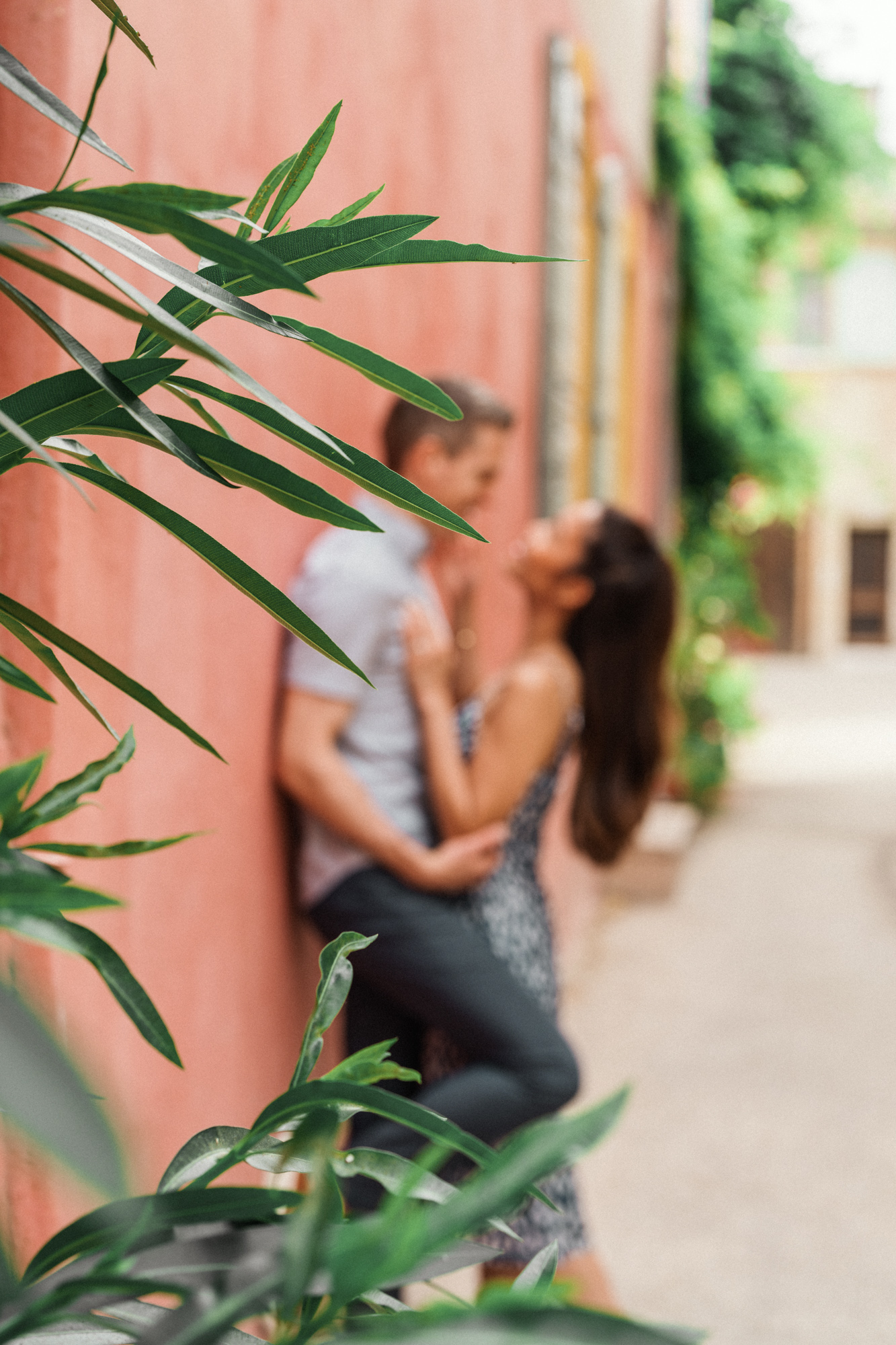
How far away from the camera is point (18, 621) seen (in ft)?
2.51

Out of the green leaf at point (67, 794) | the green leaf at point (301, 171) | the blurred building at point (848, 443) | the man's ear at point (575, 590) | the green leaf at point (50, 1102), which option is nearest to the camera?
the green leaf at point (50, 1102)

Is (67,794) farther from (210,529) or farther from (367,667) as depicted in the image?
(367,667)

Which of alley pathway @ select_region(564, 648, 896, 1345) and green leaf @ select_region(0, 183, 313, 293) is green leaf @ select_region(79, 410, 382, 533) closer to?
green leaf @ select_region(0, 183, 313, 293)

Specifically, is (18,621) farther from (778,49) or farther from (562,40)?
(778,49)

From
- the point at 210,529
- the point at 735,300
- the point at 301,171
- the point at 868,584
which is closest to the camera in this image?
the point at 301,171

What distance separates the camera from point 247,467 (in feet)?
2.24

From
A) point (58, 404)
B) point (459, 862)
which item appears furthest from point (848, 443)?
point (58, 404)

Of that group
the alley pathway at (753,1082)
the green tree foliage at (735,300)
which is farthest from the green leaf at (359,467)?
the green tree foliage at (735,300)

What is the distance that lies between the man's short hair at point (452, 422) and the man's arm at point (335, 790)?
1.49ft

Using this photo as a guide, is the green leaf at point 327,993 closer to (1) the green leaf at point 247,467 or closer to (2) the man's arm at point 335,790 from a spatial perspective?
(1) the green leaf at point 247,467

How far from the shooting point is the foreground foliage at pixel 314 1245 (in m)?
0.41

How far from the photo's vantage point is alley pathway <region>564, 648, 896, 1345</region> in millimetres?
2869

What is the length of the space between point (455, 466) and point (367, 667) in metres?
0.38

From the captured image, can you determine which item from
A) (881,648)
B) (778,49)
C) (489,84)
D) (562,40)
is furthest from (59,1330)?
(881,648)
